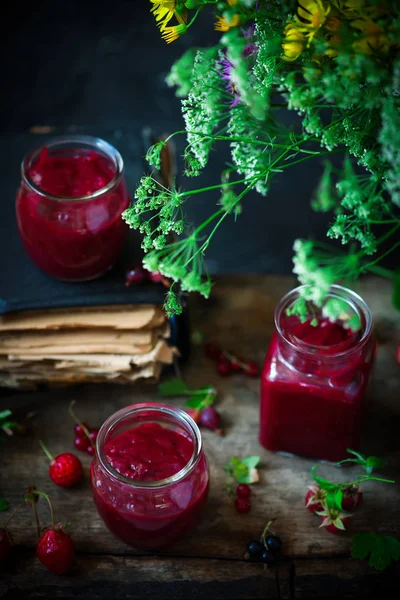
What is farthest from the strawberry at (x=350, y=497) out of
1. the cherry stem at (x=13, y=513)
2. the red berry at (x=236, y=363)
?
the cherry stem at (x=13, y=513)

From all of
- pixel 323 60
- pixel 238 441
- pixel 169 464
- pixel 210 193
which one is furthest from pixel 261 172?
pixel 210 193

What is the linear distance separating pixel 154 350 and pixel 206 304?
0.79 ft

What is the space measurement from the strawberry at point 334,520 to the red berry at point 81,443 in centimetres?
45

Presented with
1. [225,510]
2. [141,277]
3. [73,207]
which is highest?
[73,207]

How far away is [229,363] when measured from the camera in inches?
63.8

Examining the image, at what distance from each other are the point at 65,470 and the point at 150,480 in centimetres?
21

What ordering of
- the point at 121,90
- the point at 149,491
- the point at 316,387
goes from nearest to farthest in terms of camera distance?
the point at 149,491
the point at 316,387
the point at 121,90

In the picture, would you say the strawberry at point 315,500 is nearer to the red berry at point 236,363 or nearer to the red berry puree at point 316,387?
the red berry puree at point 316,387

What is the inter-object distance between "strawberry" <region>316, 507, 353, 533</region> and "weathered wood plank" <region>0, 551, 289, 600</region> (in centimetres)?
11

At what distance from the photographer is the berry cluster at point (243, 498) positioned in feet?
4.58

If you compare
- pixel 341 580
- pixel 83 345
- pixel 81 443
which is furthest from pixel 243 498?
pixel 83 345

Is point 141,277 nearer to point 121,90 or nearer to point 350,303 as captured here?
point 350,303

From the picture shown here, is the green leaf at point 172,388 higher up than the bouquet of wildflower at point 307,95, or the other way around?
the bouquet of wildflower at point 307,95

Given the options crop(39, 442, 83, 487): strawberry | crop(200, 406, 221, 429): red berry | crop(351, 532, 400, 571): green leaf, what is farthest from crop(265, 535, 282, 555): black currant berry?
crop(39, 442, 83, 487): strawberry
